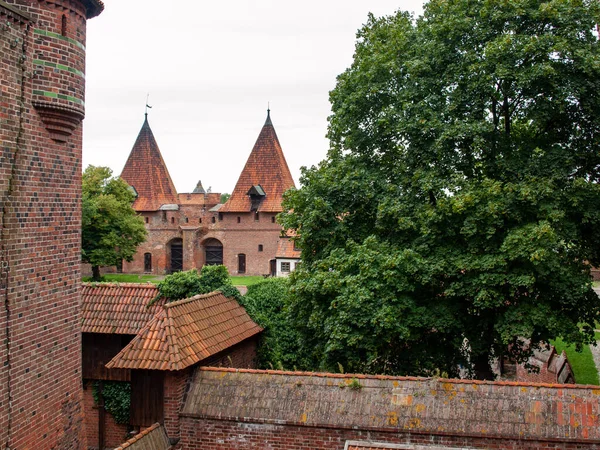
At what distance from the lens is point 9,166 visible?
840cm

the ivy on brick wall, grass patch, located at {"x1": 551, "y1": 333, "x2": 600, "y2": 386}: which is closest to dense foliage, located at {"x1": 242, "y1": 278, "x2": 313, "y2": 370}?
the ivy on brick wall

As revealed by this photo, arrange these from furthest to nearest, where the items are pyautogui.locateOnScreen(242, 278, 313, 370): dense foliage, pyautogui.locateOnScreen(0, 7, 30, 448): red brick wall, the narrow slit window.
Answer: pyautogui.locateOnScreen(242, 278, 313, 370): dense foliage < the narrow slit window < pyautogui.locateOnScreen(0, 7, 30, 448): red brick wall

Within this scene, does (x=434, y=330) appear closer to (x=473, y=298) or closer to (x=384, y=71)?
(x=473, y=298)

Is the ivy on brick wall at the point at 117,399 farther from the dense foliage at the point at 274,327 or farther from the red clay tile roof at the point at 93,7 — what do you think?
the red clay tile roof at the point at 93,7

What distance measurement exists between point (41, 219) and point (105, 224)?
3154cm

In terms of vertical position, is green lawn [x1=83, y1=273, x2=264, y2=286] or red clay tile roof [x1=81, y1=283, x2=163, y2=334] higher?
red clay tile roof [x1=81, y1=283, x2=163, y2=334]

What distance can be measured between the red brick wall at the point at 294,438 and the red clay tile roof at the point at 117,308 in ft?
15.8

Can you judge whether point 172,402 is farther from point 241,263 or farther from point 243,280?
point 241,263

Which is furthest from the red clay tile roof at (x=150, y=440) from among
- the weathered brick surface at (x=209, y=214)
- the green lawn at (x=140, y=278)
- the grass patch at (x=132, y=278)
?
the grass patch at (x=132, y=278)

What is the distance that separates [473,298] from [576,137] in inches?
173

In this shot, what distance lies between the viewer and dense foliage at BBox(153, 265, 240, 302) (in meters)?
14.8

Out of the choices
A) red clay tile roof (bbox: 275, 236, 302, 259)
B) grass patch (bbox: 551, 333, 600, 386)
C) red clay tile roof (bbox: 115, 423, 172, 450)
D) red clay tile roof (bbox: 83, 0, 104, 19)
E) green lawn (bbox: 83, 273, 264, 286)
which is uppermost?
red clay tile roof (bbox: 83, 0, 104, 19)

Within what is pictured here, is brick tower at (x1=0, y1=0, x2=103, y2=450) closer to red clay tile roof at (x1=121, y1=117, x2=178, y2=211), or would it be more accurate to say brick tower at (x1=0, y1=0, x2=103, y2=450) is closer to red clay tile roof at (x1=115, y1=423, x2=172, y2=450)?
red clay tile roof at (x1=115, y1=423, x2=172, y2=450)

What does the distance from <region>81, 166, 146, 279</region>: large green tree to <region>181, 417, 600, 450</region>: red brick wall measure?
1180 inches
